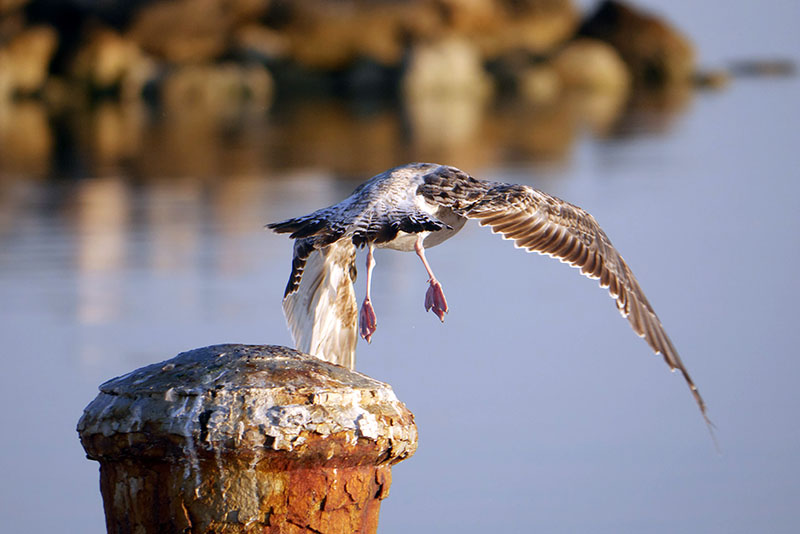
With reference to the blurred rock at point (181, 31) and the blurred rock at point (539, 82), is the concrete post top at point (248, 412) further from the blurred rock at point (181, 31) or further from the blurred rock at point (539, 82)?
the blurred rock at point (181, 31)

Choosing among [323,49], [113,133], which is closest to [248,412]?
[113,133]

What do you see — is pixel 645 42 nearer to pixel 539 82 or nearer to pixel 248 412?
pixel 539 82

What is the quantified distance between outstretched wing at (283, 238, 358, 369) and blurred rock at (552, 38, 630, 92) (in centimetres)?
3503

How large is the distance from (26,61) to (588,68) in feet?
52.1

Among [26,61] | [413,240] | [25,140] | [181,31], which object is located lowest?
[413,240]

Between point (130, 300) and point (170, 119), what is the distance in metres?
21.0

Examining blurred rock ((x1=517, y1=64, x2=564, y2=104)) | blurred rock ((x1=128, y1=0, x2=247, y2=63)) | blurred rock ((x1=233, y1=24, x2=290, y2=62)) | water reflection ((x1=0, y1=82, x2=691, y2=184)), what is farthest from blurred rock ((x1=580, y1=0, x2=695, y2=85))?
blurred rock ((x1=128, y1=0, x2=247, y2=63))

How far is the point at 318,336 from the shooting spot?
553 cm

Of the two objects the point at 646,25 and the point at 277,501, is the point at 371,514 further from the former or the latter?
the point at 646,25

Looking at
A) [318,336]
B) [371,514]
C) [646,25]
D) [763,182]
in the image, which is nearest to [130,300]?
[318,336]

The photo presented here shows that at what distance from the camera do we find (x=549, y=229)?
5.75 metres

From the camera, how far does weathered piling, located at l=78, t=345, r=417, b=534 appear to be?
3.86m

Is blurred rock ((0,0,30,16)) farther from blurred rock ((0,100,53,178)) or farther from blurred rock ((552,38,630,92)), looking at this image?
blurred rock ((552,38,630,92))

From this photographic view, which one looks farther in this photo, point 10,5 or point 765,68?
point 765,68
